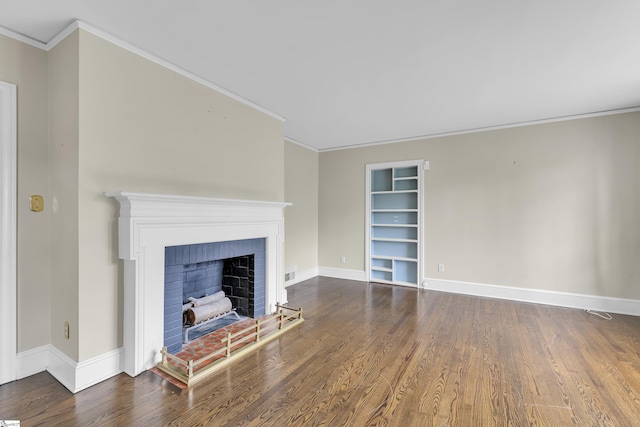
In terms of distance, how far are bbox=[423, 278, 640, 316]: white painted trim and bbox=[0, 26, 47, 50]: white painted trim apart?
5217mm

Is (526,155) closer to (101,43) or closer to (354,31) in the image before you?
(354,31)

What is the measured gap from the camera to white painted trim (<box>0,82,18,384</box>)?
6.54ft

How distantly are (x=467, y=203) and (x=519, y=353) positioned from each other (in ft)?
7.87

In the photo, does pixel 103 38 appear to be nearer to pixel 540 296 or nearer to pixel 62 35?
pixel 62 35

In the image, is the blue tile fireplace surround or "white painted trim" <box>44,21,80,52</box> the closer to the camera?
"white painted trim" <box>44,21,80,52</box>

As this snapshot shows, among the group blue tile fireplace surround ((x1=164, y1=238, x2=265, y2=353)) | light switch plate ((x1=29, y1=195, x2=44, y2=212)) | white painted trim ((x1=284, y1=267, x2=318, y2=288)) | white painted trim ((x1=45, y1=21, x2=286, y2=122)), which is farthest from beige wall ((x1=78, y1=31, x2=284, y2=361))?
white painted trim ((x1=284, y1=267, x2=318, y2=288))

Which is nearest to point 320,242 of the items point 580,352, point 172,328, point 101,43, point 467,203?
point 467,203

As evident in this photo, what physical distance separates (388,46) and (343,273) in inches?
158

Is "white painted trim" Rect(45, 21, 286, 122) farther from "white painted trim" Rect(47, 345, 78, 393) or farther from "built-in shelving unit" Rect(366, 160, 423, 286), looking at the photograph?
"built-in shelving unit" Rect(366, 160, 423, 286)

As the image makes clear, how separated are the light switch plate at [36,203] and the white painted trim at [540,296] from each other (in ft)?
15.6

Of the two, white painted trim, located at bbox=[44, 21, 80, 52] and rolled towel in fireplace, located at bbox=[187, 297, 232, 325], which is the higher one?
white painted trim, located at bbox=[44, 21, 80, 52]

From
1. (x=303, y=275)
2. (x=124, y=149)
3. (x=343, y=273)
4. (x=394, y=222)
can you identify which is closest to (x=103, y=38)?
(x=124, y=149)

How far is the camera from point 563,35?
2088mm

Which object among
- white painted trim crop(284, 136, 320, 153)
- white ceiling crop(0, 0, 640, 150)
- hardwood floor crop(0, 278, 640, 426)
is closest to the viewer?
hardwood floor crop(0, 278, 640, 426)
